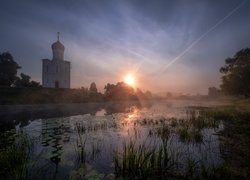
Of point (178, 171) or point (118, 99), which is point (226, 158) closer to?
point (178, 171)

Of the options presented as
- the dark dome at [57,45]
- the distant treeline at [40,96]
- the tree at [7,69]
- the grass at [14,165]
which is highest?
the dark dome at [57,45]

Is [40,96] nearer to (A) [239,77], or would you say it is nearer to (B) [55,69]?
(B) [55,69]

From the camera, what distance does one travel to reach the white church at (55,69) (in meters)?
80.6

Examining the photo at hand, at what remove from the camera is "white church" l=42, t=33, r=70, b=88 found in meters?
80.6

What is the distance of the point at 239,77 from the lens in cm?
5509

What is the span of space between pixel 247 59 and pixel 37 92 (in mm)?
64937

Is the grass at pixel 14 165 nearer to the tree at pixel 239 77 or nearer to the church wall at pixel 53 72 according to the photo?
the tree at pixel 239 77

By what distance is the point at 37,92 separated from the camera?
61594 mm

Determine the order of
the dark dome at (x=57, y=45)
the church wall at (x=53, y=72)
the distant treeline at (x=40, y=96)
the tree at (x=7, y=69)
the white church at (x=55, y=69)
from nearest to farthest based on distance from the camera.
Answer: the distant treeline at (x=40, y=96) < the tree at (x=7, y=69) < the dark dome at (x=57, y=45) < the white church at (x=55, y=69) < the church wall at (x=53, y=72)

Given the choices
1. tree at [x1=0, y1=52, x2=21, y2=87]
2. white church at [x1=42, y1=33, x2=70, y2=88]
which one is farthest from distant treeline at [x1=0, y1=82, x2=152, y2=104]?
white church at [x1=42, y1=33, x2=70, y2=88]

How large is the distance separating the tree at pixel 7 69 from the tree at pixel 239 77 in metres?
70.0

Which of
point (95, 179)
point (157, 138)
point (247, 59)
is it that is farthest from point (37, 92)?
point (247, 59)

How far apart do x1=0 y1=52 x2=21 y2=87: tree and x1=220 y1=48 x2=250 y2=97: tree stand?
230 feet

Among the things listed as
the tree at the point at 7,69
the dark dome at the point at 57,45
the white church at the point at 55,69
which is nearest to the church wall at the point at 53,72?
the white church at the point at 55,69
